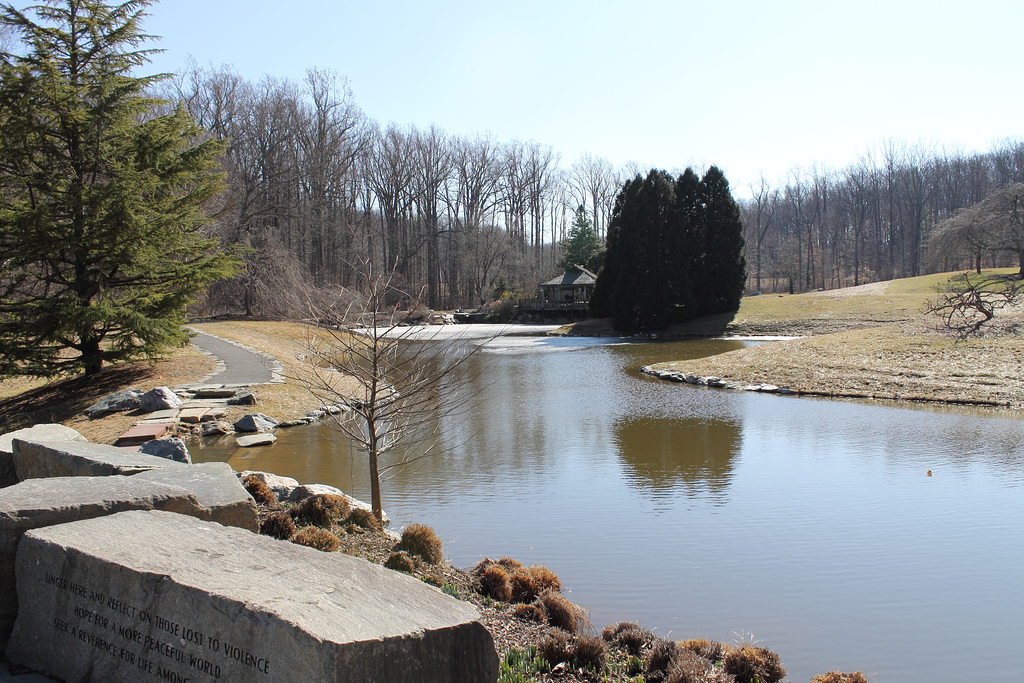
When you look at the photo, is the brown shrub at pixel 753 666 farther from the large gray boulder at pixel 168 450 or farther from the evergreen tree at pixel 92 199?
the evergreen tree at pixel 92 199

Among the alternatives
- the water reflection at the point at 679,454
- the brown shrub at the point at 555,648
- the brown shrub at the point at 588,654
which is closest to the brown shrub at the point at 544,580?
the brown shrub at the point at 555,648

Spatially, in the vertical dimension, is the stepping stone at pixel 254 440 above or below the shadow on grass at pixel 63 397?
below

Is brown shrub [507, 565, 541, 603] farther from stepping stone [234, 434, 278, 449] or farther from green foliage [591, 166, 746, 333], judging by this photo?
green foliage [591, 166, 746, 333]

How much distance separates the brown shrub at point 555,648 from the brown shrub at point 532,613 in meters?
0.51

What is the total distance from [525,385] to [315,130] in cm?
3587

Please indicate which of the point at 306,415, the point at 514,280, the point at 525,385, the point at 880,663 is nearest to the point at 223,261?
the point at 306,415

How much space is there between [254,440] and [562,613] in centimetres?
806

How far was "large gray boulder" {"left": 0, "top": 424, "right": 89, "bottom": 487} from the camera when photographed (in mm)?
5289

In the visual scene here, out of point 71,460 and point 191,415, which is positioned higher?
point 71,460

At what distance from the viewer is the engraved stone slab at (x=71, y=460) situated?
460cm

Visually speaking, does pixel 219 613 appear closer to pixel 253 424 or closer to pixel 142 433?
pixel 142 433

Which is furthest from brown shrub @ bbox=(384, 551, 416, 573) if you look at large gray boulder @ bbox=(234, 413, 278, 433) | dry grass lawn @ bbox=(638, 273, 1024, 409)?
dry grass lawn @ bbox=(638, 273, 1024, 409)

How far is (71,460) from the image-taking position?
15.4 feet

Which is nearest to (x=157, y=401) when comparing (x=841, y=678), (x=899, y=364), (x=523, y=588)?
(x=523, y=588)
